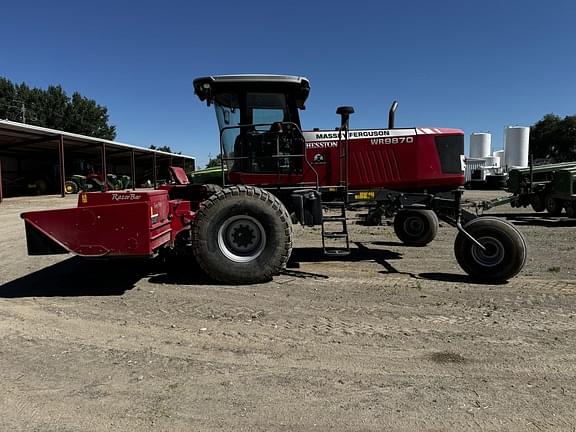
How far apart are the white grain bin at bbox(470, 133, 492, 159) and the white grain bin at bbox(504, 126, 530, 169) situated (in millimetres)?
2476

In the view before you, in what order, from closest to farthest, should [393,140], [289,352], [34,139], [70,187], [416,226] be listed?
[289,352]
[393,140]
[416,226]
[34,139]
[70,187]

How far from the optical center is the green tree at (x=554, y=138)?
65.6 m

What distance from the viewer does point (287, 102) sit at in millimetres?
7125

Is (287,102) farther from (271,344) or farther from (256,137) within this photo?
(271,344)

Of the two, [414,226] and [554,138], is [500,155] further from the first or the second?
[414,226]

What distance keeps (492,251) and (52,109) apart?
3104 inches

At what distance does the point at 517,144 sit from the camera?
214 feet

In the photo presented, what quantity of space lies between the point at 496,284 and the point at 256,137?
157 inches

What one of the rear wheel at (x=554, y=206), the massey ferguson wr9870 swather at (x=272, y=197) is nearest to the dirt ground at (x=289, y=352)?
the massey ferguson wr9870 swather at (x=272, y=197)

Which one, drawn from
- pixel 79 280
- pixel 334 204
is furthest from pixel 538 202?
pixel 79 280

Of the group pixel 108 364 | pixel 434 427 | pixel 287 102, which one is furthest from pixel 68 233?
pixel 434 427

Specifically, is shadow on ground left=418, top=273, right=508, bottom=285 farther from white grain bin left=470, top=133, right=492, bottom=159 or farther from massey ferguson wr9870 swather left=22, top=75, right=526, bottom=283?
white grain bin left=470, top=133, right=492, bottom=159

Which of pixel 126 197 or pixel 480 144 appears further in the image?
pixel 480 144

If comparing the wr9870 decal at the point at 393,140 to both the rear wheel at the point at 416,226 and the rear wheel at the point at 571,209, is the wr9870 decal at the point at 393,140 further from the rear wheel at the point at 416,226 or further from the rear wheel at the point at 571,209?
the rear wheel at the point at 571,209
